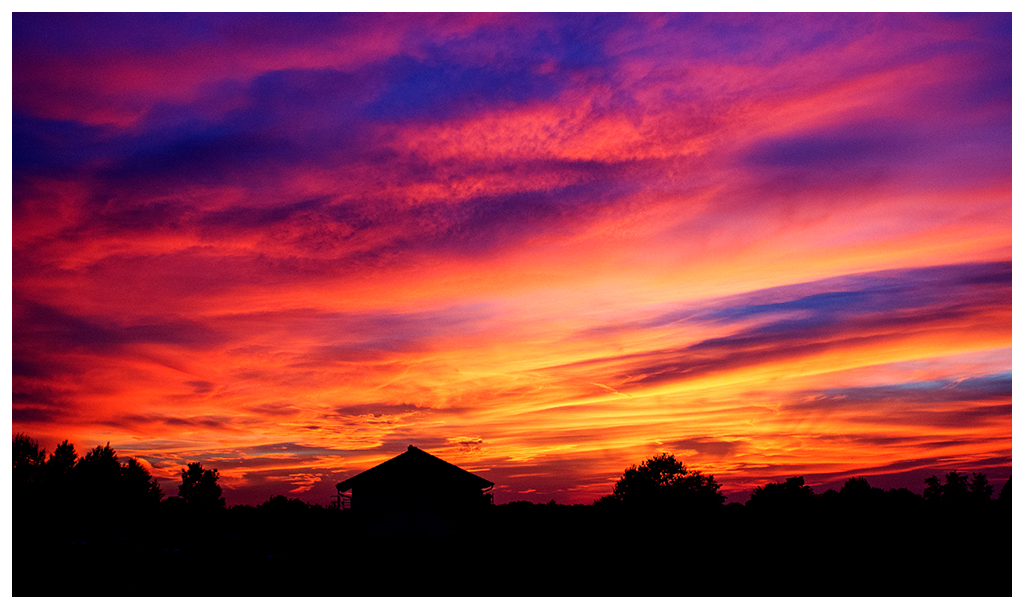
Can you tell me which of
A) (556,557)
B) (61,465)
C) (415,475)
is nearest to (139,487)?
(61,465)

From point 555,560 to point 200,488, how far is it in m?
98.6

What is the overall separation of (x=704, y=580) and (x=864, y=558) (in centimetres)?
984

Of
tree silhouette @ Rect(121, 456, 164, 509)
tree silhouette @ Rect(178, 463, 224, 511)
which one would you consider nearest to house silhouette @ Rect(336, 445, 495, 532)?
tree silhouette @ Rect(121, 456, 164, 509)

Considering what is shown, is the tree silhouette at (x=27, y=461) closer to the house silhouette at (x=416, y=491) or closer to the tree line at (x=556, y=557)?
the tree line at (x=556, y=557)

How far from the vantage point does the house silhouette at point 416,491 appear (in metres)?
52.5

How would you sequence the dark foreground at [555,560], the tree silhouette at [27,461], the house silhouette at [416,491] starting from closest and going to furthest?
the dark foreground at [555,560]
the house silhouette at [416,491]
the tree silhouette at [27,461]

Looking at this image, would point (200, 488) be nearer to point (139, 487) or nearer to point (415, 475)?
point (139, 487)

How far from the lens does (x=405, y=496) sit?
5309 centimetres

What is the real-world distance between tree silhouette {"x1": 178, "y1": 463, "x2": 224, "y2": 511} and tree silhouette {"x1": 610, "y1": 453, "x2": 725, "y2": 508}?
62331 mm

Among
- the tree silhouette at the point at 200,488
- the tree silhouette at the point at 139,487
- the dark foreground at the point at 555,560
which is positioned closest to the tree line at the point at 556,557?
the dark foreground at the point at 555,560

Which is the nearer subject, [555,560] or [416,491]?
[555,560]

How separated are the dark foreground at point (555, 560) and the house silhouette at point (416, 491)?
0.42 m

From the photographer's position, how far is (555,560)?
36.7 m

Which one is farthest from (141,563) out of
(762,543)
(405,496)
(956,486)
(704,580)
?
(956,486)
